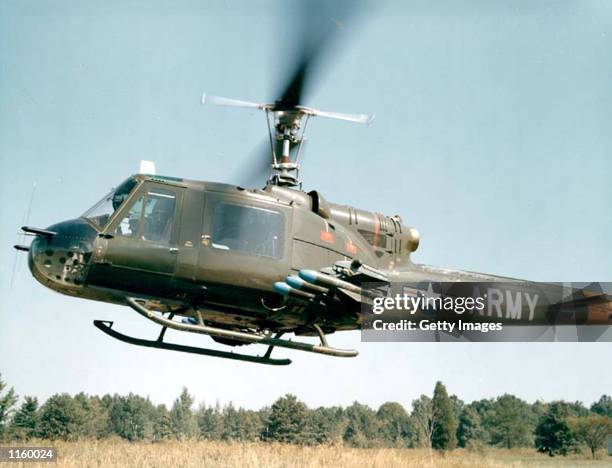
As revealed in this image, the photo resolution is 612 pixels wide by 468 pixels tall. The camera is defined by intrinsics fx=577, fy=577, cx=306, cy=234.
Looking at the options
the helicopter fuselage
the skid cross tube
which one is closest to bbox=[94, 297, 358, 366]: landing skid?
the skid cross tube

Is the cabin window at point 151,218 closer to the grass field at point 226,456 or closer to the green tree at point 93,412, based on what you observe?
the grass field at point 226,456

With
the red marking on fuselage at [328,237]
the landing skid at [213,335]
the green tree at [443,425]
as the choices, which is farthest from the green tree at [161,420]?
the red marking on fuselage at [328,237]

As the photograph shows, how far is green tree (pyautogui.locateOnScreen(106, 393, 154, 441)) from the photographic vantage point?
2398 inches

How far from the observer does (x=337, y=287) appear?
8617 mm

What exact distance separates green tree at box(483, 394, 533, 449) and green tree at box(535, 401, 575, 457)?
2.91 ft

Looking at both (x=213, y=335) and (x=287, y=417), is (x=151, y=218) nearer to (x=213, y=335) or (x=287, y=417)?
(x=213, y=335)

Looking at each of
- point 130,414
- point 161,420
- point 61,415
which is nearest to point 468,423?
point 161,420

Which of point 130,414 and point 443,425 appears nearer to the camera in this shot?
point 443,425

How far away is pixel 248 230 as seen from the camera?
8742 mm

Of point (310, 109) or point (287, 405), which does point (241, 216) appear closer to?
point (310, 109)

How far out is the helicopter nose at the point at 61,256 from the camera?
7.83 metres

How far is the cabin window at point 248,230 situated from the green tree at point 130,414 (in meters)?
56.0

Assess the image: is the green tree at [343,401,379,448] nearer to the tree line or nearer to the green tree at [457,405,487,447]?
the tree line

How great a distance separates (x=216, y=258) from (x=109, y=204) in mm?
1740
